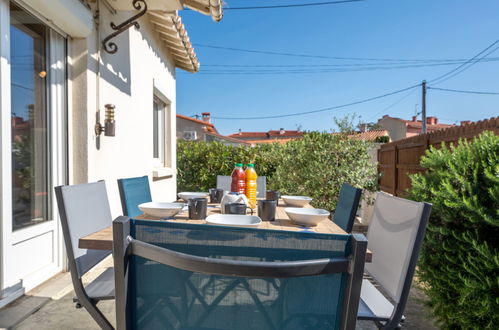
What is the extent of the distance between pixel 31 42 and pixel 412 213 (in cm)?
293

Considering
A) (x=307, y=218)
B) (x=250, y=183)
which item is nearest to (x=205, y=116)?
(x=250, y=183)

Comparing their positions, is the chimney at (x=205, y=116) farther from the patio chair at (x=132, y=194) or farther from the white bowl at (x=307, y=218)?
the white bowl at (x=307, y=218)

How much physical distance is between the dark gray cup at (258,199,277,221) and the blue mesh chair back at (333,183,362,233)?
653 millimetres

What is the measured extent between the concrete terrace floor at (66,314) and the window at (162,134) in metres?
3.24

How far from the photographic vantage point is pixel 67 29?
2.47 meters

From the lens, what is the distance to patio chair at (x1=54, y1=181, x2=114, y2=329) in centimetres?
132

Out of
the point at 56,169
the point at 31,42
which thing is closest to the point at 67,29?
the point at 31,42

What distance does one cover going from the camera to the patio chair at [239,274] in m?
0.65

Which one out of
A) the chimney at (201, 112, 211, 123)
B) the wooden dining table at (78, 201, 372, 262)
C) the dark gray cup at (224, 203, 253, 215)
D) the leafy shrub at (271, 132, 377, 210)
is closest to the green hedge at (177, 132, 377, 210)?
the leafy shrub at (271, 132, 377, 210)

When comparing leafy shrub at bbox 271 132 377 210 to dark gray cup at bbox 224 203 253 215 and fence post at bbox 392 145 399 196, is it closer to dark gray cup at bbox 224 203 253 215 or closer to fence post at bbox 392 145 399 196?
fence post at bbox 392 145 399 196

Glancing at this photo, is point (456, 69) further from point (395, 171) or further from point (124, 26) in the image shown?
point (124, 26)

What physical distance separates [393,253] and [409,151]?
407 cm

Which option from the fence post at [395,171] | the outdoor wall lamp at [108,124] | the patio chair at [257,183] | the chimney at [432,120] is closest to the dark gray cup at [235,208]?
the patio chair at [257,183]

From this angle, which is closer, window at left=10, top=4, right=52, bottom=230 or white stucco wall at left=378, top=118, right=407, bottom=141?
window at left=10, top=4, right=52, bottom=230
